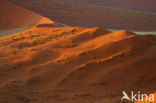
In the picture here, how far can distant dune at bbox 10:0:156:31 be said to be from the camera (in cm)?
1124

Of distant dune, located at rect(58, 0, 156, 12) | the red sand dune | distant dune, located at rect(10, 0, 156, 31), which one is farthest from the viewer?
distant dune, located at rect(58, 0, 156, 12)

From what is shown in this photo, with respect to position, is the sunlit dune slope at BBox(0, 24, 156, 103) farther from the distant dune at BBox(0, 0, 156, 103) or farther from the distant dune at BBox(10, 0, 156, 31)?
the distant dune at BBox(10, 0, 156, 31)

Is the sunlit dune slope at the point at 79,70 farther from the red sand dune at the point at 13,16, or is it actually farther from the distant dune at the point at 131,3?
the distant dune at the point at 131,3

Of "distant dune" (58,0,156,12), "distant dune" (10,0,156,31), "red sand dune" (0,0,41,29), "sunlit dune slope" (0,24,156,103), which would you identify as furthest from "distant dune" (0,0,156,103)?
"distant dune" (58,0,156,12)

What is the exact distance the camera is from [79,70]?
3.40 metres

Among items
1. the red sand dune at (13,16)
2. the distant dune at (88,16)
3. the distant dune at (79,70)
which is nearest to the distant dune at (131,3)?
the distant dune at (88,16)

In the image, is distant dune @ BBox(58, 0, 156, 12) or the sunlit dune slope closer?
the sunlit dune slope

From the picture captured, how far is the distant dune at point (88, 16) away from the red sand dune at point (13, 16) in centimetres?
77

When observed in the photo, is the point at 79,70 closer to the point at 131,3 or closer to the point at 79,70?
the point at 79,70

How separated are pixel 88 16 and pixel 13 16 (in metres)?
4.63

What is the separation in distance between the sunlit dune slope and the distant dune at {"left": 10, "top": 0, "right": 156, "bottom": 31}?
7105mm

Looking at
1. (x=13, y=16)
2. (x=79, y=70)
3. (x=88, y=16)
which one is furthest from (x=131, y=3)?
(x=79, y=70)

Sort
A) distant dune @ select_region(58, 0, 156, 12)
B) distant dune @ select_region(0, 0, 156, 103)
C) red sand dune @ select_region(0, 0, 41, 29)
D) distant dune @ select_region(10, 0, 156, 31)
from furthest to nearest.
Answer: distant dune @ select_region(58, 0, 156, 12) < distant dune @ select_region(10, 0, 156, 31) < red sand dune @ select_region(0, 0, 41, 29) < distant dune @ select_region(0, 0, 156, 103)

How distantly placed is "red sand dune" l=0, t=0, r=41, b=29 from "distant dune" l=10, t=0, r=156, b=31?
2.52ft
